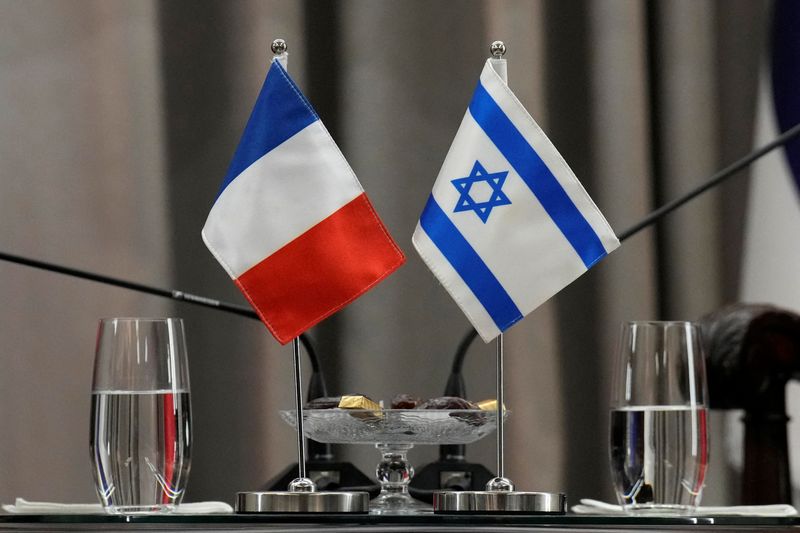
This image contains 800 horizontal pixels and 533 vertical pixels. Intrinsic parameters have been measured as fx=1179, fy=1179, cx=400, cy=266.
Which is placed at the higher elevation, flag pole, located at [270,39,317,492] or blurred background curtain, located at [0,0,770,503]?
blurred background curtain, located at [0,0,770,503]

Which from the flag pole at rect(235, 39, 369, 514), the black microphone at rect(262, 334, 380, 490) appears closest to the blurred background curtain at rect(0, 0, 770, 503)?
the black microphone at rect(262, 334, 380, 490)

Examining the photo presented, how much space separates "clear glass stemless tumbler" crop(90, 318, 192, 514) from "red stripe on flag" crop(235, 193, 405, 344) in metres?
0.09

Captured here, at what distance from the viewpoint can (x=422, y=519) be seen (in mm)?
881

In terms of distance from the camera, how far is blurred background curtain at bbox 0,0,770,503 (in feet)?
5.97

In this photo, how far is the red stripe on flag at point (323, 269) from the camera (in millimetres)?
1046

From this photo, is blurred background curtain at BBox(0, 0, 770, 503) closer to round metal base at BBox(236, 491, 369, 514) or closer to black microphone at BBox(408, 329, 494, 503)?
black microphone at BBox(408, 329, 494, 503)

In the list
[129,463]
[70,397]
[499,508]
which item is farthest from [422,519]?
[70,397]

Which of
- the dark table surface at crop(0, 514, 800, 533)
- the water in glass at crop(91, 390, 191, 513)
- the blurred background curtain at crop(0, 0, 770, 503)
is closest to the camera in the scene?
the dark table surface at crop(0, 514, 800, 533)

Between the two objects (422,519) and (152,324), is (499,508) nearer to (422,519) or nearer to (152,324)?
(422,519)

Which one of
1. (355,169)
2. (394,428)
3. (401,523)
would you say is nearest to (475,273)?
(394,428)

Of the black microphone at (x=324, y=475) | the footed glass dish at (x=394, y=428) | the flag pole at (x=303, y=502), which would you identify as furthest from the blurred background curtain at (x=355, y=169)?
the flag pole at (x=303, y=502)

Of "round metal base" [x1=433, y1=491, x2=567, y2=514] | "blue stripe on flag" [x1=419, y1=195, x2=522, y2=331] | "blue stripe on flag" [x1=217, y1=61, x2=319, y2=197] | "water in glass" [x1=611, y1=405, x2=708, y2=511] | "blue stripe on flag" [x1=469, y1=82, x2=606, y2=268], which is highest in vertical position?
"blue stripe on flag" [x1=217, y1=61, x2=319, y2=197]

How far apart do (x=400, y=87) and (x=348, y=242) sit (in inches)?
35.1

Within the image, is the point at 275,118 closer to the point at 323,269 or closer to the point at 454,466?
the point at 323,269
